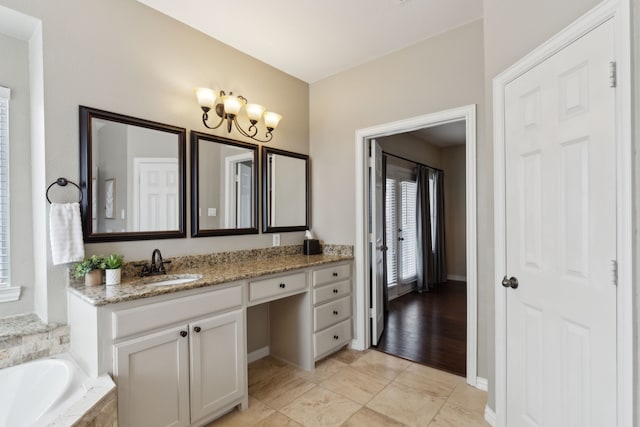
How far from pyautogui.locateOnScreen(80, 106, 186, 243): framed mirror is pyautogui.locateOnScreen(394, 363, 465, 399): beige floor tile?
2.07 m

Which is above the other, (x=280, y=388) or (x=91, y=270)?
(x=91, y=270)

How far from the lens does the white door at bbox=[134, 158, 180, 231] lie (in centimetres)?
212

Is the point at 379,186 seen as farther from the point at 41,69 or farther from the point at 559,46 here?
the point at 41,69

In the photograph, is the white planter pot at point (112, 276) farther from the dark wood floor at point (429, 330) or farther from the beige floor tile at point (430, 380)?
the dark wood floor at point (429, 330)

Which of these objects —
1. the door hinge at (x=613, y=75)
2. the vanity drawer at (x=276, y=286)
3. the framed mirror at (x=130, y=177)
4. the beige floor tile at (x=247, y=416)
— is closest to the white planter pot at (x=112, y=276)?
the framed mirror at (x=130, y=177)

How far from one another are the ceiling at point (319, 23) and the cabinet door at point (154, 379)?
7.04ft

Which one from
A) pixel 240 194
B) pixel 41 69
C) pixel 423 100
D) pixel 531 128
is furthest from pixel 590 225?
pixel 41 69

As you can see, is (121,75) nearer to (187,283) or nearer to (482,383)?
(187,283)

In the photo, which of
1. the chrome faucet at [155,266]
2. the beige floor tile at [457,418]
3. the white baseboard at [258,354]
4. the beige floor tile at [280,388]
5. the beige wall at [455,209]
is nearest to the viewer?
the beige floor tile at [457,418]

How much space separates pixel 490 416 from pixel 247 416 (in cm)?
151

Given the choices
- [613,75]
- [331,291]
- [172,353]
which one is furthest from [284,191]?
[613,75]

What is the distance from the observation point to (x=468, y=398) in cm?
221

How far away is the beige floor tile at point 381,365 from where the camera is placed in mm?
2570

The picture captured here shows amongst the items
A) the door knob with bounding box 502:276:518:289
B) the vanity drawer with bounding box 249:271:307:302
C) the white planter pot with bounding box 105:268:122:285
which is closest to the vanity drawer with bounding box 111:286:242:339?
the vanity drawer with bounding box 249:271:307:302
